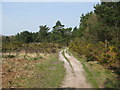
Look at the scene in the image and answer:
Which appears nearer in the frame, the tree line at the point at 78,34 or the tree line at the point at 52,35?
the tree line at the point at 78,34

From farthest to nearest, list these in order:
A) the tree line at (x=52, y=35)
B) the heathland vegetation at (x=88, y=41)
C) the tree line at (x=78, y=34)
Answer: the tree line at (x=52, y=35) < the tree line at (x=78, y=34) < the heathland vegetation at (x=88, y=41)

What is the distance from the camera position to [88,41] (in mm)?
27172

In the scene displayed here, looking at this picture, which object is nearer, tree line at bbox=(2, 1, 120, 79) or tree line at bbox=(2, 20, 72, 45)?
tree line at bbox=(2, 1, 120, 79)

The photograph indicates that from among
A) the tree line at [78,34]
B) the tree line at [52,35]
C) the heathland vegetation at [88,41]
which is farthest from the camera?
the tree line at [52,35]

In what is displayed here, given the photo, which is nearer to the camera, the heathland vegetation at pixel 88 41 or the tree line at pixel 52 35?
the heathland vegetation at pixel 88 41

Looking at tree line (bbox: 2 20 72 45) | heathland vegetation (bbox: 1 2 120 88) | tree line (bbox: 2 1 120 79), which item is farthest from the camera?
tree line (bbox: 2 20 72 45)

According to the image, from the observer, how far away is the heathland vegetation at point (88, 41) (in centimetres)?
1151

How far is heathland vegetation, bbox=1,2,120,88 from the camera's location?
11514 mm

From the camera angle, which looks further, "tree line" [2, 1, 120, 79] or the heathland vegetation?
"tree line" [2, 1, 120, 79]

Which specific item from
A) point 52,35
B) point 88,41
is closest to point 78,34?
point 88,41

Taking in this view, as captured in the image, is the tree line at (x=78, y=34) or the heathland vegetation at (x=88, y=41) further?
the tree line at (x=78, y=34)

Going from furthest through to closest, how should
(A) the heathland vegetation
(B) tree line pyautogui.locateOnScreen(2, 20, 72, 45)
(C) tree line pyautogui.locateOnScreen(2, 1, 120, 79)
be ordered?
1. (B) tree line pyautogui.locateOnScreen(2, 20, 72, 45)
2. (C) tree line pyautogui.locateOnScreen(2, 1, 120, 79)
3. (A) the heathland vegetation

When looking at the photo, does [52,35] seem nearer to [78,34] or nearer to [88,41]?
[78,34]

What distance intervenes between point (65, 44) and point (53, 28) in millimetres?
11591
